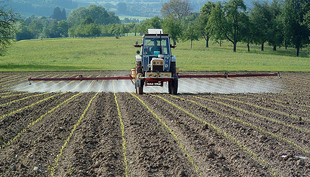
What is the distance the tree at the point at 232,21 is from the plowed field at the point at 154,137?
59350mm

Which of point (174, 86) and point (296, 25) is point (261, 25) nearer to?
point (296, 25)

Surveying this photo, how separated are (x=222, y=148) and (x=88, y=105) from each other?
22.3 feet

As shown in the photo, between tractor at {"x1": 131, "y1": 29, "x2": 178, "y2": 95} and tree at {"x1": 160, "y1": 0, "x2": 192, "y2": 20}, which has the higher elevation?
tree at {"x1": 160, "y1": 0, "x2": 192, "y2": 20}

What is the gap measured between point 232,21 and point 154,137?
221ft

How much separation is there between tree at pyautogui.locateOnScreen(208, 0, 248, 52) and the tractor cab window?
57465 mm

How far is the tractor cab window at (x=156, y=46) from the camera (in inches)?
635

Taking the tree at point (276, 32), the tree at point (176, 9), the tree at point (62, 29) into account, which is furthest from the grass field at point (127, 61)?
the tree at point (62, 29)

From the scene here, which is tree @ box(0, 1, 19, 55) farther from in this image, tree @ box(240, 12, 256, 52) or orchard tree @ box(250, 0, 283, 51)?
orchard tree @ box(250, 0, 283, 51)

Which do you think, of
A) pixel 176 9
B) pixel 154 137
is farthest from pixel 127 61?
pixel 176 9

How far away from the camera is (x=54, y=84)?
21.1 meters

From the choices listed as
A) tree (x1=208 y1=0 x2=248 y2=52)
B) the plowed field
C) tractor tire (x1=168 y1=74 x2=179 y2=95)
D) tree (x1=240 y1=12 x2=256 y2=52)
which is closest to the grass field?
tree (x1=240 y1=12 x2=256 y2=52)

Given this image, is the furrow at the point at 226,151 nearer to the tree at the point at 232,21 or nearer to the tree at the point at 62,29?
the tree at the point at 232,21

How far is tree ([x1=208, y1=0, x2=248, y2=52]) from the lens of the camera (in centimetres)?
7124

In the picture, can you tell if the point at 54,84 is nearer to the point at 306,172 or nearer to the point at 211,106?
the point at 211,106
